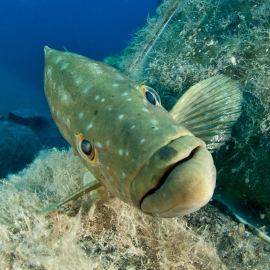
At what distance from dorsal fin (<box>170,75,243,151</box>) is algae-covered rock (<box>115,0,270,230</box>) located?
0.17 meters

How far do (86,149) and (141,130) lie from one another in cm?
77

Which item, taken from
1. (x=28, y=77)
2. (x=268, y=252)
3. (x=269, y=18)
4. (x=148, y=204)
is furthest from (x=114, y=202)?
(x=28, y=77)

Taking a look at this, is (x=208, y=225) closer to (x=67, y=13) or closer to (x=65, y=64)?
(x=65, y=64)

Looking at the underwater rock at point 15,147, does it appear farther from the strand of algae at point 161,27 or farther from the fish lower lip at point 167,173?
the fish lower lip at point 167,173

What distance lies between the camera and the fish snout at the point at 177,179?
1960 millimetres

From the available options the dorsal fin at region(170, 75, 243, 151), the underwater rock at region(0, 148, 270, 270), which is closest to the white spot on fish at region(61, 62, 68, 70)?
the dorsal fin at region(170, 75, 243, 151)

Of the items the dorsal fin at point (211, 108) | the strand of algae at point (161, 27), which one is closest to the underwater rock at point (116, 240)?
the dorsal fin at point (211, 108)

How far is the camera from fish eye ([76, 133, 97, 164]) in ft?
9.12

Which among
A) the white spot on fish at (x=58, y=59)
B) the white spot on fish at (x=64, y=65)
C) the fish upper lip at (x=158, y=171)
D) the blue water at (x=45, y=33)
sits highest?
the fish upper lip at (x=158, y=171)

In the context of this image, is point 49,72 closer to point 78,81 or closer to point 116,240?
point 78,81

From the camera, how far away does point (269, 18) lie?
11.9 feet

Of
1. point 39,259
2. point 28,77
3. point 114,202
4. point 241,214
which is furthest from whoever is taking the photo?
point 28,77

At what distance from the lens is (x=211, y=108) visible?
11.7 ft

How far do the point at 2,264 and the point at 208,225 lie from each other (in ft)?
8.68
